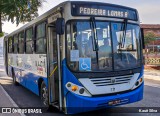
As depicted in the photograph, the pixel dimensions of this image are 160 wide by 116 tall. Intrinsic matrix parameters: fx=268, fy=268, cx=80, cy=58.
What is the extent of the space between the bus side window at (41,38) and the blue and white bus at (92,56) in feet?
1.10

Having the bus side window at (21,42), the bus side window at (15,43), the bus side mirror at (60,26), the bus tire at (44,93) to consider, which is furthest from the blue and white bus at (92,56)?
the bus side window at (15,43)

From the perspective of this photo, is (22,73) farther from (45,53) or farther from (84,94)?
(84,94)

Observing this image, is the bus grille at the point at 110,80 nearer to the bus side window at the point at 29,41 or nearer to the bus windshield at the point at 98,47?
the bus windshield at the point at 98,47

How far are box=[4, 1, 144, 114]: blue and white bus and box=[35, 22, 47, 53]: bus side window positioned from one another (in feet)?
1.10

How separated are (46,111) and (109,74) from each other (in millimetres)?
2565

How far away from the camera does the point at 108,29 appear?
22.6 feet

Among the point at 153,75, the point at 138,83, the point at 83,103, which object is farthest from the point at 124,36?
the point at 153,75

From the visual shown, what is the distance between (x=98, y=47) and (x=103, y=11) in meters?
0.99

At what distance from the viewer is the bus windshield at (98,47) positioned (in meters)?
6.57

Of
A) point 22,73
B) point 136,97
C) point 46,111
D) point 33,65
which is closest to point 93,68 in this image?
point 136,97

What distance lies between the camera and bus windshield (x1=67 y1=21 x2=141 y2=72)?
21.5ft

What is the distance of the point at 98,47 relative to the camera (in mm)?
6711

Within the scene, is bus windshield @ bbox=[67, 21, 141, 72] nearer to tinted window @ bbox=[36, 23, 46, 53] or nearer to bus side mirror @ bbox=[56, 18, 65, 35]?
bus side mirror @ bbox=[56, 18, 65, 35]

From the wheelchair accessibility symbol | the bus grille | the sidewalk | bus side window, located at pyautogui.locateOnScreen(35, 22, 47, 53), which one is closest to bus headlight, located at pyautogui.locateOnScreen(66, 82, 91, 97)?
the bus grille
